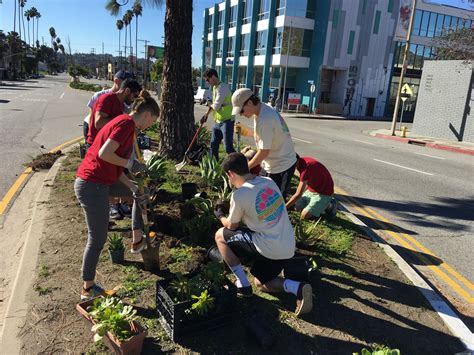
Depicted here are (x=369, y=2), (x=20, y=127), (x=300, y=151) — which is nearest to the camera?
(x=300, y=151)

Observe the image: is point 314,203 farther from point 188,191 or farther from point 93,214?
point 93,214

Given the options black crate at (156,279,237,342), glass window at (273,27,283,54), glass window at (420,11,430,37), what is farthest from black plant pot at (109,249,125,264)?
glass window at (420,11,430,37)

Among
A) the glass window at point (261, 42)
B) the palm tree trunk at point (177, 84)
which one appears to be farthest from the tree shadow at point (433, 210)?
the glass window at point (261, 42)

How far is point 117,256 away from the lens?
399 cm

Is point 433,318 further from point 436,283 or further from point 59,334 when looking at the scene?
point 59,334

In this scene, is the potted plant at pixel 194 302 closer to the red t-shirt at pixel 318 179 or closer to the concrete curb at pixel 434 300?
the concrete curb at pixel 434 300

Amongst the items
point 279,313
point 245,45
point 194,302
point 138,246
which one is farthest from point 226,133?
point 245,45

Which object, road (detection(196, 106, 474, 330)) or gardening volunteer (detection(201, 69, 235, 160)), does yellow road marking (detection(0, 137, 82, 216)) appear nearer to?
gardening volunteer (detection(201, 69, 235, 160))

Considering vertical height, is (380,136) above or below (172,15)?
below

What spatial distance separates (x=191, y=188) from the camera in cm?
555

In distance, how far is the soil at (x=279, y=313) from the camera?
2.93 m

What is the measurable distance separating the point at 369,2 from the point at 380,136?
23147mm

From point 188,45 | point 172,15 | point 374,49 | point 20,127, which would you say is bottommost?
point 20,127

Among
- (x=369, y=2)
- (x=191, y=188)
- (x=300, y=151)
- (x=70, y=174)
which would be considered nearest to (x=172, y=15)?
(x=70, y=174)
